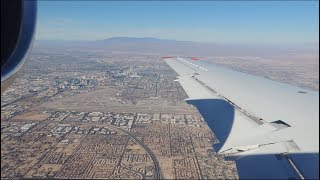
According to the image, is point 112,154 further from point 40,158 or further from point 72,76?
point 72,76

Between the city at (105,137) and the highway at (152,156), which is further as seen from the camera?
the city at (105,137)

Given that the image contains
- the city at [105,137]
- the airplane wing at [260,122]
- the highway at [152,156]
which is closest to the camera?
the airplane wing at [260,122]

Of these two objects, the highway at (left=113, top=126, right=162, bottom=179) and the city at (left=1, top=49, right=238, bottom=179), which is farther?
the city at (left=1, top=49, right=238, bottom=179)

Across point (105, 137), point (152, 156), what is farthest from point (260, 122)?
point (105, 137)

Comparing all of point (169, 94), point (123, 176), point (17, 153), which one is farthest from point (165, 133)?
point (169, 94)

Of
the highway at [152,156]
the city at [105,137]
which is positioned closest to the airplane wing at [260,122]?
the city at [105,137]

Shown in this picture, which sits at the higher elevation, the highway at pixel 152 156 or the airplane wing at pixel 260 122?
the airplane wing at pixel 260 122

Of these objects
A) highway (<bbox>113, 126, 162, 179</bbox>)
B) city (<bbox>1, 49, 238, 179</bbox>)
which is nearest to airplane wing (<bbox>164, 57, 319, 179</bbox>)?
city (<bbox>1, 49, 238, 179</bbox>)

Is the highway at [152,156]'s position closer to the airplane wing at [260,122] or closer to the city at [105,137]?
the city at [105,137]

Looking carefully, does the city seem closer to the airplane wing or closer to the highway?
the highway
